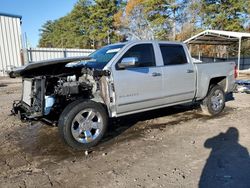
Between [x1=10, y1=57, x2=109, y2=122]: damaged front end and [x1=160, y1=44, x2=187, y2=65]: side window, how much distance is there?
1.73 m

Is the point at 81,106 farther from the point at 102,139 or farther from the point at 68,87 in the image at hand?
the point at 102,139

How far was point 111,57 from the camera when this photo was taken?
5.21m

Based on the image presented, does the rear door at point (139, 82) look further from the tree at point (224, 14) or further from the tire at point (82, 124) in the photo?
the tree at point (224, 14)

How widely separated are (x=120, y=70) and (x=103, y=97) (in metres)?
0.63

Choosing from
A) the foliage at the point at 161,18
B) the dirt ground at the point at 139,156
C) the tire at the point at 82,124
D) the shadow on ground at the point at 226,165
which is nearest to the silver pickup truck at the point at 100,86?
the tire at the point at 82,124

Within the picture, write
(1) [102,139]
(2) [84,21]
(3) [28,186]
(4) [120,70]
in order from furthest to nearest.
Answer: (2) [84,21] → (1) [102,139] → (4) [120,70] → (3) [28,186]

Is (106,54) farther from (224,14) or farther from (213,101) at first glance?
(224,14)

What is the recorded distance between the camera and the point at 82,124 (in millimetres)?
4621

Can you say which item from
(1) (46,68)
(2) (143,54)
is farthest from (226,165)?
(1) (46,68)

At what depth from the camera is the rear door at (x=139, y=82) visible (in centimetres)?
488

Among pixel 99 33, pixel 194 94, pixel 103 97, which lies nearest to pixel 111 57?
pixel 103 97

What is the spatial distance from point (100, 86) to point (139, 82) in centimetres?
81

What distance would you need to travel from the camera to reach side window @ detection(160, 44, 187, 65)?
19.0 feet

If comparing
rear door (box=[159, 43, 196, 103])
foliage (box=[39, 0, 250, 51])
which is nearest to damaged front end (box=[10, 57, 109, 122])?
rear door (box=[159, 43, 196, 103])
